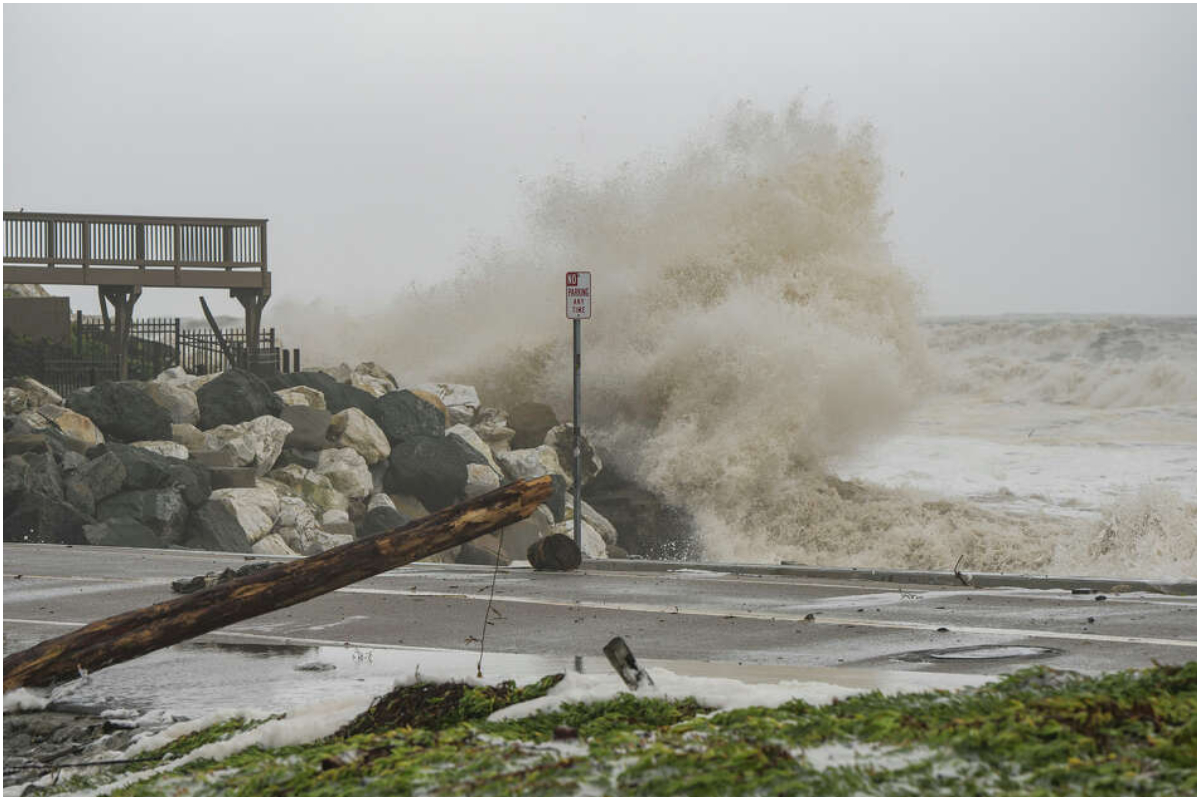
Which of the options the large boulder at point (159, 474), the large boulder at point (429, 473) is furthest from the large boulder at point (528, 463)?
the large boulder at point (159, 474)

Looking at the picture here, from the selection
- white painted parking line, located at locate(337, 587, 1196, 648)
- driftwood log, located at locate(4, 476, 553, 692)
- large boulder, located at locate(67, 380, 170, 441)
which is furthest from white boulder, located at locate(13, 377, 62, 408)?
driftwood log, located at locate(4, 476, 553, 692)

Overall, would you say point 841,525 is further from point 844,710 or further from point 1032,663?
point 844,710

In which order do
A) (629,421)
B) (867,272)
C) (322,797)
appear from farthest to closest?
(867,272)
(629,421)
(322,797)

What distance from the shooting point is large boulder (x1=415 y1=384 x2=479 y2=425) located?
33.4 m

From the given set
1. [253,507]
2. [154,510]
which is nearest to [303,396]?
[253,507]

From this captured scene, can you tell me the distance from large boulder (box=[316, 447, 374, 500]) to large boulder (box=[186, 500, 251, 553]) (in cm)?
322

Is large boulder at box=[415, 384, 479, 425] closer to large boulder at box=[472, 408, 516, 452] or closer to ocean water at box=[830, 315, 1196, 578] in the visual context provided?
large boulder at box=[472, 408, 516, 452]

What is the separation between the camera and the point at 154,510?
2112cm

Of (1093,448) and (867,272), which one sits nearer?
(867,272)

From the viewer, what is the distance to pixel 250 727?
682 centimetres

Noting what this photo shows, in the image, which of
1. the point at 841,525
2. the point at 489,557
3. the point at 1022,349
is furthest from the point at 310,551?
the point at 1022,349

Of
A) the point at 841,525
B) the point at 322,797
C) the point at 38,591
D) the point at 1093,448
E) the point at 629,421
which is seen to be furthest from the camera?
the point at 1093,448

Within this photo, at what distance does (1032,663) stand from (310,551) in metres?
15.9

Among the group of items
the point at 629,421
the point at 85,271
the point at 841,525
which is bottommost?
the point at 841,525
